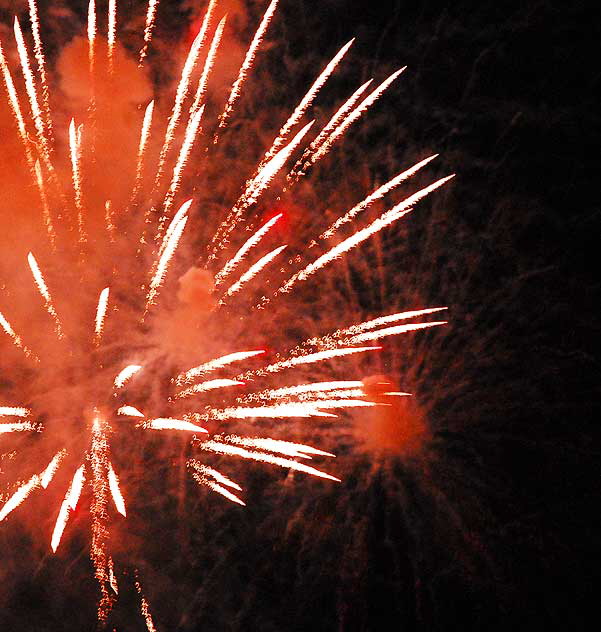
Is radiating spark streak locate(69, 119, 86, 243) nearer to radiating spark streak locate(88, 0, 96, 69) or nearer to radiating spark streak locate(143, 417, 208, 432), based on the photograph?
radiating spark streak locate(88, 0, 96, 69)

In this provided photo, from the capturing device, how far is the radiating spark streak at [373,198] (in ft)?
15.0

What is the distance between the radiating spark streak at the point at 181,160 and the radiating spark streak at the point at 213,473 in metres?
2.29

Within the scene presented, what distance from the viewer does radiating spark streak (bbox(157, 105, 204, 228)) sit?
411 centimetres

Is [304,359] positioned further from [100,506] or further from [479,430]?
[100,506]

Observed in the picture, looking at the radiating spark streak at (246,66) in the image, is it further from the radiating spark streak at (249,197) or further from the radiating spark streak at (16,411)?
the radiating spark streak at (16,411)

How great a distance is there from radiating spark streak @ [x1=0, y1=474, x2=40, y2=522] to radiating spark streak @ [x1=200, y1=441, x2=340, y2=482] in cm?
158

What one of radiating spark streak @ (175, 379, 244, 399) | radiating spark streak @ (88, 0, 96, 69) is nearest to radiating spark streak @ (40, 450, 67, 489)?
radiating spark streak @ (175, 379, 244, 399)

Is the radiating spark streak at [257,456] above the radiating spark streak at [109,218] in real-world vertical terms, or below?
below

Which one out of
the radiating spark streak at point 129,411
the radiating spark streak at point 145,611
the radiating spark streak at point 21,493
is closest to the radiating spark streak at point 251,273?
the radiating spark streak at point 129,411

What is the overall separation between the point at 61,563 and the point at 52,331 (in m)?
2.37

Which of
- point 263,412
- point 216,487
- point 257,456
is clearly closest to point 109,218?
point 263,412

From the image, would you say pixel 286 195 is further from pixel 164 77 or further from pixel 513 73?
pixel 513 73

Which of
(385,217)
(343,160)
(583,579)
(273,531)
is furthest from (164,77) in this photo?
(583,579)

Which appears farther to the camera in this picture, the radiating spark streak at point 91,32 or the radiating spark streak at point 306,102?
the radiating spark streak at point 306,102
